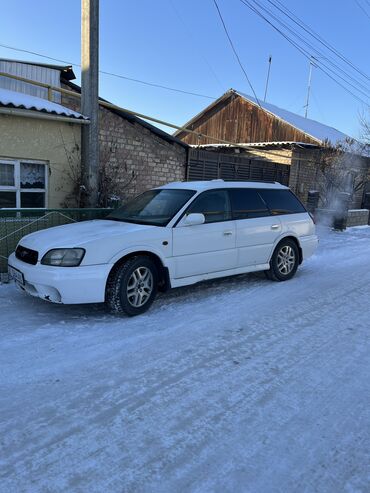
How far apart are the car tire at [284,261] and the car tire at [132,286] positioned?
7.83ft

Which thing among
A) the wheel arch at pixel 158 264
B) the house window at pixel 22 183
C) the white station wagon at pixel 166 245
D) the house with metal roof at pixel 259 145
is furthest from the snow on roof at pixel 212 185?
the house with metal roof at pixel 259 145

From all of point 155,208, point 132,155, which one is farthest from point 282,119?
point 155,208

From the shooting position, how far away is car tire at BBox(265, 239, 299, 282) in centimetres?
648

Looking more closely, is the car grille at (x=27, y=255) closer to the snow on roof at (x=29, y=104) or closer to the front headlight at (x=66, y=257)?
the front headlight at (x=66, y=257)

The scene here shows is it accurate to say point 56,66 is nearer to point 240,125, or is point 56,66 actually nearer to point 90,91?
point 90,91

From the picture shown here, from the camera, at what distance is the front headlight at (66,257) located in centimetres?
438

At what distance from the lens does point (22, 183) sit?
25.6ft

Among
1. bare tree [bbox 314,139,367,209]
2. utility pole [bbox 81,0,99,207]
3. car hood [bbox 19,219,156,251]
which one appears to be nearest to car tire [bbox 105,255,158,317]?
car hood [bbox 19,219,156,251]

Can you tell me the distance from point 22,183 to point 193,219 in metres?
4.36

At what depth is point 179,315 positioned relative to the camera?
482 centimetres

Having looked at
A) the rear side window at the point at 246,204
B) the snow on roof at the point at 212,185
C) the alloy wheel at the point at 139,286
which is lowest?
the alloy wheel at the point at 139,286

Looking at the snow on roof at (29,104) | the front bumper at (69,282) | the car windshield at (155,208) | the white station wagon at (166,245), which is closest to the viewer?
the front bumper at (69,282)

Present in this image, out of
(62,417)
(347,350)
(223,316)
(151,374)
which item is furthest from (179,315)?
(62,417)

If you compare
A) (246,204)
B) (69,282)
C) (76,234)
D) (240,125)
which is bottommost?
(69,282)
